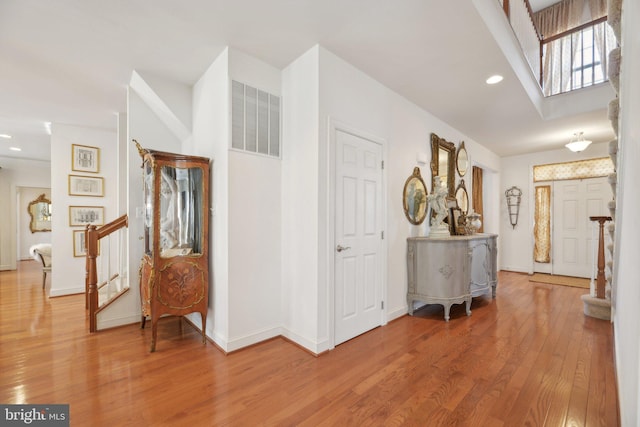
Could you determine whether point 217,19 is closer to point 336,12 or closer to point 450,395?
point 336,12

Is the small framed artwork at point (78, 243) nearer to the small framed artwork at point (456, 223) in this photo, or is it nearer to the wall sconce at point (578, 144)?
the small framed artwork at point (456, 223)

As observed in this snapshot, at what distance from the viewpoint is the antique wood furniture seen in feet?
11.0

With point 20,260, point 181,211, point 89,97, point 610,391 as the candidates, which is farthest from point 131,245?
point 20,260

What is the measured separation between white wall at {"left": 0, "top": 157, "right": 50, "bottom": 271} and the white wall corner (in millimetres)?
6701

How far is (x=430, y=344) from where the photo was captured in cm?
268

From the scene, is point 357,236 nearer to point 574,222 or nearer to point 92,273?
point 92,273

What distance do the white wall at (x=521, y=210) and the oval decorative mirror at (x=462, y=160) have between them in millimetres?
2369

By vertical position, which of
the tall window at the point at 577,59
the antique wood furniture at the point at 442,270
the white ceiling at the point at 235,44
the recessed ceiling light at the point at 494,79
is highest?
the tall window at the point at 577,59

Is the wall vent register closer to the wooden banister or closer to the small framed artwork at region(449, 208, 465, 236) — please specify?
the wooden banister

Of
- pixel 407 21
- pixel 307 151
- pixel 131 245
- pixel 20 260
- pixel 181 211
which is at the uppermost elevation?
pixel 407 21

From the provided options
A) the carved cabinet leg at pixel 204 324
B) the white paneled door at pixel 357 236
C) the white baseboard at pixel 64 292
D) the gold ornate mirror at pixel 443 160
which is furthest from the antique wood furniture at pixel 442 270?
the white baseboard at pixel 64 292

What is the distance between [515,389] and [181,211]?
3.18 metres

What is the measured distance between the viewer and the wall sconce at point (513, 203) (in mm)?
6359

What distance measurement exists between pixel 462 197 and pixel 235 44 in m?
4.27
